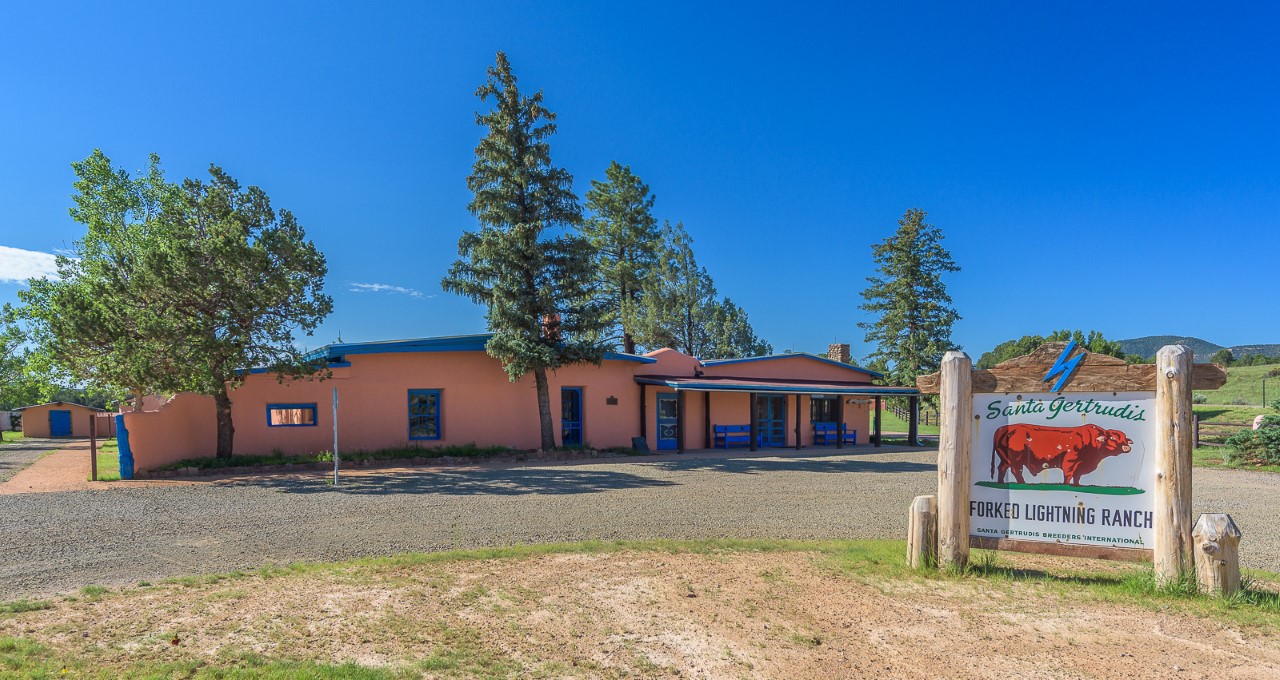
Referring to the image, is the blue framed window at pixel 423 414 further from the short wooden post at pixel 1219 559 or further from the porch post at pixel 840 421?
the short wooden post at pixel 1219 559

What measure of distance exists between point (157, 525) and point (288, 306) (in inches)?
283

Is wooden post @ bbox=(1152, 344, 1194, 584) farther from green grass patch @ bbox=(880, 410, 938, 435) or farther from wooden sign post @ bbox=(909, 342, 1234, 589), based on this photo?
green grass patch @ bbox=(880, 410, 938, 435)

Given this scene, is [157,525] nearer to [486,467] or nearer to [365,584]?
[365,584]

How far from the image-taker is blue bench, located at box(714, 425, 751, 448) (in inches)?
856

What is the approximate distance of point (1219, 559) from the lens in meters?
5.04

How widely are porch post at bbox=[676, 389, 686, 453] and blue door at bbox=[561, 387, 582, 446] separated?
2.94m

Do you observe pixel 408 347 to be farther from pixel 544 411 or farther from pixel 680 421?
pixel 680 421

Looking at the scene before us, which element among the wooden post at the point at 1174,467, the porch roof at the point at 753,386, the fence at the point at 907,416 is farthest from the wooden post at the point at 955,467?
the fence at the point at 907,416

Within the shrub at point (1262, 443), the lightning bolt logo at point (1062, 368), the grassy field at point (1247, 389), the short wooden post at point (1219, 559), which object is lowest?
the grassy field at point (1247, 389)

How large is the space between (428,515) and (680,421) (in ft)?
39.2

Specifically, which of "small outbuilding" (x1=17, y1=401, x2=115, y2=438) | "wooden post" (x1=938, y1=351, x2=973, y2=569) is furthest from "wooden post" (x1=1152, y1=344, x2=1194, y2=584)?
"small outbuilding" (x1=17, y1=401, x2=115, y2=438)

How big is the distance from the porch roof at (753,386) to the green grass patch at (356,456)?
16.8 ft

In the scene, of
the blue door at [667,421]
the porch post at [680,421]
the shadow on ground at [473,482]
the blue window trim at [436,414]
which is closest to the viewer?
the shadow on ground at [473,482]

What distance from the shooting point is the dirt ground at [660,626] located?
3.97 m
